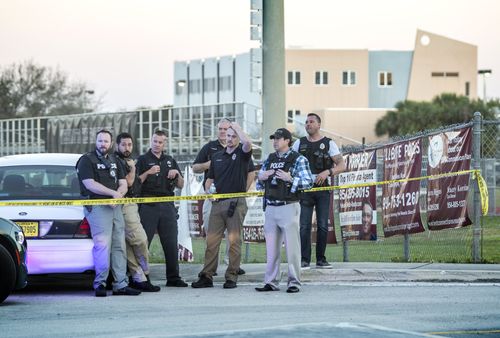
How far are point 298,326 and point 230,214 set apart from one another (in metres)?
4.36

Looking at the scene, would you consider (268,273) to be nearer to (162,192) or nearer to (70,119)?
(162,192)

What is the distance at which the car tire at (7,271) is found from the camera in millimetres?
10539

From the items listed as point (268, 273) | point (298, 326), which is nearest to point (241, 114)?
point (268, 273)

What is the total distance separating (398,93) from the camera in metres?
86.4

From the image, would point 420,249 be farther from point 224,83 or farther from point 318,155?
point 224,83

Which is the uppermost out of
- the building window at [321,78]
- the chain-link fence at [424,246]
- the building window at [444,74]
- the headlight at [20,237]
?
the building window at [444,74]

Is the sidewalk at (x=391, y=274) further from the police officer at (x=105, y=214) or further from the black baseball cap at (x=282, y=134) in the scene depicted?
the black baseball cap at (x=282, y=134)

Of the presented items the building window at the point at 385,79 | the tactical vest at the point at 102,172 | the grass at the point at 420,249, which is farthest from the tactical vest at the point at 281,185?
the building window at the point at 385,79

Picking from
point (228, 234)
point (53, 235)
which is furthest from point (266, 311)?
point (53, 235)

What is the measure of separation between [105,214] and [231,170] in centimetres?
174

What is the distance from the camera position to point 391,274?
1301 cm

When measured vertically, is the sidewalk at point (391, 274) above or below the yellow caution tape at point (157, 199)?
below

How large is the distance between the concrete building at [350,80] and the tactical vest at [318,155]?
57676 millimetres

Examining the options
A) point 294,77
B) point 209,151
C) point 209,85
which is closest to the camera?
point 209,151
